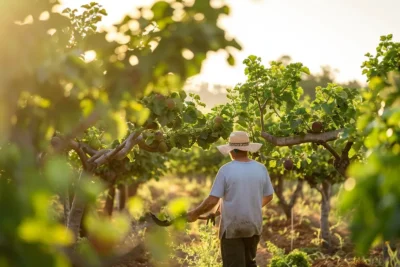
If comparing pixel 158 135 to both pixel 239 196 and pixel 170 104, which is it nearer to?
pixel 170 104

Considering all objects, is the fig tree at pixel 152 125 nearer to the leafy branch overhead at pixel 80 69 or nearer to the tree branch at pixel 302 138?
the tree branch at pixel 302 138

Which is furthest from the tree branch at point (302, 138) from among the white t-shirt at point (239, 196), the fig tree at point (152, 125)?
the white t-shirt at point (239, 196)

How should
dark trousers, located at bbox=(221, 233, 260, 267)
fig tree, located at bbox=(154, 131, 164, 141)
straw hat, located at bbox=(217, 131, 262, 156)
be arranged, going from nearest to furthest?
dark trousers, located at bbox=(221, 233, 260, 267) < straw hat, located at bbox=(217, 131, 262, 156) < fig tree, located at bbox=(154, 131, 164, 141)

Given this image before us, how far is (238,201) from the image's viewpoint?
18.6ft

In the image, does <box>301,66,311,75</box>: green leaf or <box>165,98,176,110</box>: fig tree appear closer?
<box>165,98,176,110</box>: fig tree

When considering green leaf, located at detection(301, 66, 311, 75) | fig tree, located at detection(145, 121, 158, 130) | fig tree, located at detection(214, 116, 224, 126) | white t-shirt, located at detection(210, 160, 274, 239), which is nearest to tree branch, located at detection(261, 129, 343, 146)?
fig tree, located at detection(214, 116, 224, 126)

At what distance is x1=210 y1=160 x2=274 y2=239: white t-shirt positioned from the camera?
18.5 ft

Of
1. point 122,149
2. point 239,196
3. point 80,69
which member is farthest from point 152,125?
point 80,69

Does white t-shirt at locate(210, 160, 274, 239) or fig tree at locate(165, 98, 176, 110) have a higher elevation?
fig tree at locate(165, 98, 176, 110)

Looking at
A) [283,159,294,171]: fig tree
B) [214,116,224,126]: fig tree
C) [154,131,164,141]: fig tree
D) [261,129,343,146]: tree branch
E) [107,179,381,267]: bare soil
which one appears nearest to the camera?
[261,129,343,146]: tree branch

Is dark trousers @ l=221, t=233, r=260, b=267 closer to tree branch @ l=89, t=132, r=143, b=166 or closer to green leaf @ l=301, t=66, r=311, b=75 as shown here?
tree branch @ l=89, t=132, r=143, b=166

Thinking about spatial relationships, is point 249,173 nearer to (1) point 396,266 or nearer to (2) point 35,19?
(1) point 396,266

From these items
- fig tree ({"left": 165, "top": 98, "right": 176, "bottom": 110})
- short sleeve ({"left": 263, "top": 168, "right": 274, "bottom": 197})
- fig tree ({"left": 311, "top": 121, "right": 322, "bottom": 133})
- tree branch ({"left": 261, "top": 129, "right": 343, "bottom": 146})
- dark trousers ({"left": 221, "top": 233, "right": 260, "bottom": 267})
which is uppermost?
fig tree ({"left": 165, "top": 98, "right": 176, "bottom": 110})

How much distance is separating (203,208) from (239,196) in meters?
0.44
